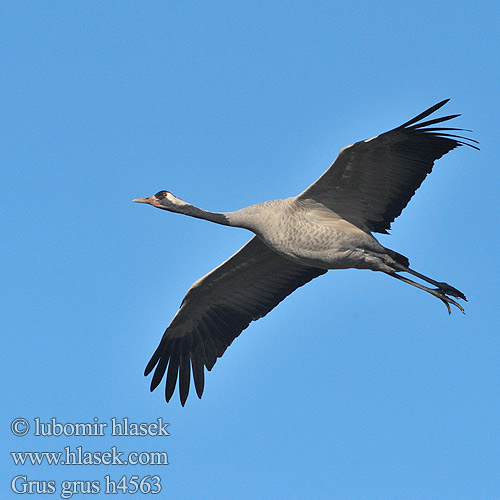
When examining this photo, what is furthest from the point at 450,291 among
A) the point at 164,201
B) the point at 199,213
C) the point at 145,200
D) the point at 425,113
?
the point at 145,200

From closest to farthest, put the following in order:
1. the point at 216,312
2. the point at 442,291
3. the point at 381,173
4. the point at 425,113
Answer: the point at 425,113, the point at 381,173, the point at 442,291, the point at 216,312

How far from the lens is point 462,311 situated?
41.7ft

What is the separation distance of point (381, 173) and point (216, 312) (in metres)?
3.82

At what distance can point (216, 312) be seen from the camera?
46.9ft

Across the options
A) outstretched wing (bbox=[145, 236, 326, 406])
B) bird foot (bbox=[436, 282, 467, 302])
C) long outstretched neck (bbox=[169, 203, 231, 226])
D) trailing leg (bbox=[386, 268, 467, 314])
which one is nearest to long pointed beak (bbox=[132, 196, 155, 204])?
long outstretched neck (bbox=[169, 203, 231, 226])

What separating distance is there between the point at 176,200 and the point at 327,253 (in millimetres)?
2219

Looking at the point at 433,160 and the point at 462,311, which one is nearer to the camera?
the point at 433,160

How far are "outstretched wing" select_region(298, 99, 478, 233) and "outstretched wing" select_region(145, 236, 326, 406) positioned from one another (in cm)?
175

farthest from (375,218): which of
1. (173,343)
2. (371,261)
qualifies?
(173,343)

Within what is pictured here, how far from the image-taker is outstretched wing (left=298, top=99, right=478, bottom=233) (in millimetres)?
11406

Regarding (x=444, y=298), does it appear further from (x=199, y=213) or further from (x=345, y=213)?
(x=199, y=213)

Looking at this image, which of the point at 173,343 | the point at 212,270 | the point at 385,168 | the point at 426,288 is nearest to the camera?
the point at 385,168

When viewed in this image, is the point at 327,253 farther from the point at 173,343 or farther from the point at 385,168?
the point at 173,343

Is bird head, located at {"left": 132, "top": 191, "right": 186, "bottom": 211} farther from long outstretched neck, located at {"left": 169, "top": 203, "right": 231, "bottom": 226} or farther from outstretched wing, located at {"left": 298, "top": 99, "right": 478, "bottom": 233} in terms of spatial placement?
outstretched wing, located at {"left": 298, "top": 99, "right": 478, "bottom": 233}
